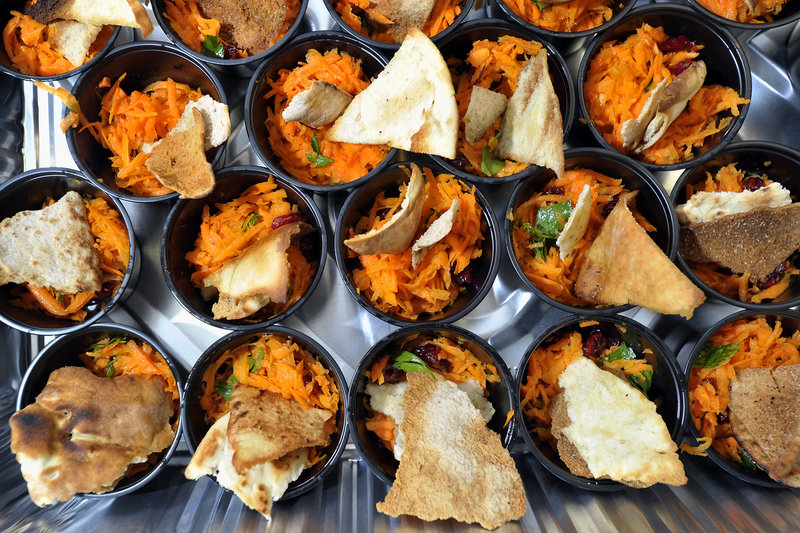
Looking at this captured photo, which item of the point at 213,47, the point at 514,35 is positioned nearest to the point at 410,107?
the point at 514,35

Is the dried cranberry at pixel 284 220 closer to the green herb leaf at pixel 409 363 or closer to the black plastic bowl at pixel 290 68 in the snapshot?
the black plastic bowl at pixel 290 68

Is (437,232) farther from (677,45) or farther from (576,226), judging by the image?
(677,45)

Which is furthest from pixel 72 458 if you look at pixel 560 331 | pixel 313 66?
pixel 560 331

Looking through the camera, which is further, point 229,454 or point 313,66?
point 313,66

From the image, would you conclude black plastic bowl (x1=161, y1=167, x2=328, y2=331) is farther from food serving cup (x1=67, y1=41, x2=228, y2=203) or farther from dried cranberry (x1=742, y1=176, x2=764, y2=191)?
dried cranberry (x1=742, y1=176, x2=764, y2=191)

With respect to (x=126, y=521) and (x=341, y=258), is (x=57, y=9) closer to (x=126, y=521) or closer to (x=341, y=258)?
(x=341, y=258)

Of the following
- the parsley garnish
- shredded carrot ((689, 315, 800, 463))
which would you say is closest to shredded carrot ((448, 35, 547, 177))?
the parsley garnish

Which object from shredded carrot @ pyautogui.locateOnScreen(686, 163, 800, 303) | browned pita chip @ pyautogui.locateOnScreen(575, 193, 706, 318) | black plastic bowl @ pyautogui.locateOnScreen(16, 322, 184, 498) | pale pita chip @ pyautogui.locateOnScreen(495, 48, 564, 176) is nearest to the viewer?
browned pita chip @ pyautogui.locateOnScreen(575, 193, 706, 318)
